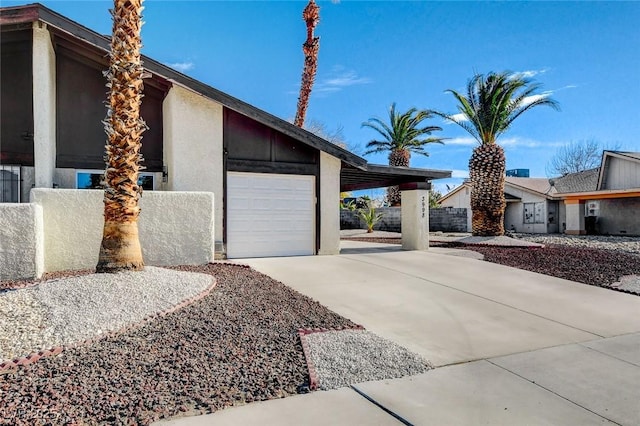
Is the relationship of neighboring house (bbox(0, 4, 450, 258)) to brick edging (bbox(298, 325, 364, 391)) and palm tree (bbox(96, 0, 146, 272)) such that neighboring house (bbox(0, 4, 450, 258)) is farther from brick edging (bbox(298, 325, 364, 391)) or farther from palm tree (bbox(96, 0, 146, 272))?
brick edging (bbox(298, 325, 364, 391))

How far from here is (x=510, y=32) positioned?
1609 centimetres

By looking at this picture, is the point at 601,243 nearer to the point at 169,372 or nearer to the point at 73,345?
the point at 169,372

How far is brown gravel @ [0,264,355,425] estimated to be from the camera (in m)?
3.21

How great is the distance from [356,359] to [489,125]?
16165 mm

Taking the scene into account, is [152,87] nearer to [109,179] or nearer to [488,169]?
[109,179]

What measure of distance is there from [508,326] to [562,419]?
2612mm

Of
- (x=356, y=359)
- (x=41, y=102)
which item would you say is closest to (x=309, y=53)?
(x=41, y=102)

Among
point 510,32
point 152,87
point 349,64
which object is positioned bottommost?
point 152,87

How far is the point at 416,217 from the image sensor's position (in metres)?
13.6

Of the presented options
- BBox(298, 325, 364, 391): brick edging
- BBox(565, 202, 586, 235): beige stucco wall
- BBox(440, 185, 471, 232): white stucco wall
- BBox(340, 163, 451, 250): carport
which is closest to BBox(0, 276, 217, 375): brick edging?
BBox(298, 325, 364, 391): brick edging

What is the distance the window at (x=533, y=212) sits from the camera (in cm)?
2908

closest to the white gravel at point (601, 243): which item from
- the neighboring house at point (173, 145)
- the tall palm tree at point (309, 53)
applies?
the neighboring house at point (173, 145)

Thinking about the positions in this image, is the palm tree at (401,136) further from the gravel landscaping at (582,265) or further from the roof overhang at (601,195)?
the gravel landscaping at (582,265)

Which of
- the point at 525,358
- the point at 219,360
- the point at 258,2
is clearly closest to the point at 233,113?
the point at 258,2
